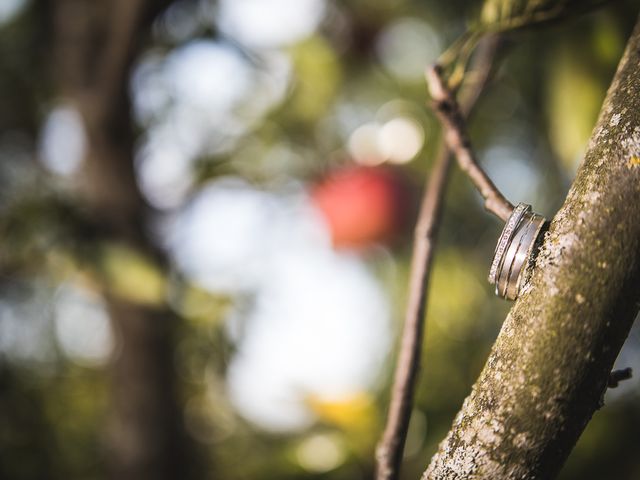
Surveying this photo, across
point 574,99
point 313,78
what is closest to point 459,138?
point 574,99

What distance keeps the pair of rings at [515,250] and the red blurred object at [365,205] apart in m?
0.79

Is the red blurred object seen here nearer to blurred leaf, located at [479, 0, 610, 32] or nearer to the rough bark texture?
blurred leaf, located at [479, 0, 610, 32]

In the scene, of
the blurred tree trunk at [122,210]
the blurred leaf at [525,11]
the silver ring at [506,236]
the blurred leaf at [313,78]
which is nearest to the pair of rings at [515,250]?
the silver ring at [506,236]

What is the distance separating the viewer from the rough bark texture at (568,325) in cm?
16

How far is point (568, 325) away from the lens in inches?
6.2

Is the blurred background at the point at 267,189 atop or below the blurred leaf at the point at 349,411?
atop

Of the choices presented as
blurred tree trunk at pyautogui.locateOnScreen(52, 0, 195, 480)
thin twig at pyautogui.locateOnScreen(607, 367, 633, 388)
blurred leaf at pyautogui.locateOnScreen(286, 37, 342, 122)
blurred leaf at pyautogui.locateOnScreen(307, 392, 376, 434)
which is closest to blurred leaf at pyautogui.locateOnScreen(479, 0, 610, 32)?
thin twig at pyautogui.locateOnScreen(607, 367, 633, 388)

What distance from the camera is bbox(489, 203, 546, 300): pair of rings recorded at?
18 cm

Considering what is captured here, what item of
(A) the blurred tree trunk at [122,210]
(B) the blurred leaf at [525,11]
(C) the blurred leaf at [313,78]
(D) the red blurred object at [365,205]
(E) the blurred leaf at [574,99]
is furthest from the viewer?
(C) the blurred leaf at [313,78]

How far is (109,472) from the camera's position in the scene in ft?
2.74

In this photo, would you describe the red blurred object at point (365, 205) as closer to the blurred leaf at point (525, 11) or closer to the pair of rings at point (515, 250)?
the blurred leaf at point (525, 11)

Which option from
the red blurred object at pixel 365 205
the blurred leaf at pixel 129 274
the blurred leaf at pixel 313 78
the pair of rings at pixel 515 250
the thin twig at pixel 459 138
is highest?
the blurred leaf at pixel 313 78

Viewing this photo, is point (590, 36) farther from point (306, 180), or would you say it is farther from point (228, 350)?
point (228, 350)

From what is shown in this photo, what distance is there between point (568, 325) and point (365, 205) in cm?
82
